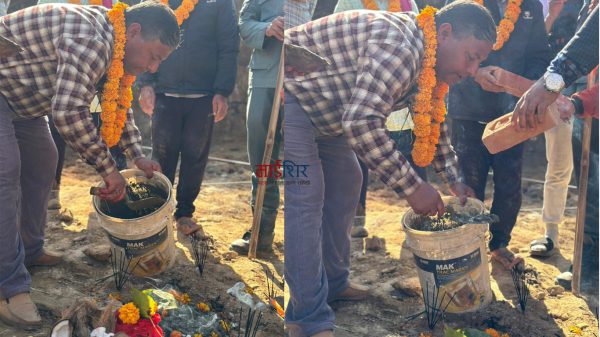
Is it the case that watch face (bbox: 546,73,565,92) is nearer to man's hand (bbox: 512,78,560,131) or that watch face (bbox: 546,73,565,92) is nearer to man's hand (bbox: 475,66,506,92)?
man's hand (bbox: 512,78,560,131)

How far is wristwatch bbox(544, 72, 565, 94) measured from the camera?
144 inches

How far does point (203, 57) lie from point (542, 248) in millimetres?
2567

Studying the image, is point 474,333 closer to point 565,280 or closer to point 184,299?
point 565,280

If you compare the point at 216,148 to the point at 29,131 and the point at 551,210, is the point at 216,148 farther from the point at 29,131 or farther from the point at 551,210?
the point at 551,210

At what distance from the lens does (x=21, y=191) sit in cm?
389

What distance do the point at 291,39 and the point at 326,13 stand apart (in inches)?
11.4

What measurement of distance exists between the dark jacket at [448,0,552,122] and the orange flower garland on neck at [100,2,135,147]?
7.13ft

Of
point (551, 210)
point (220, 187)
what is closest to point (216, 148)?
point (220, 187)

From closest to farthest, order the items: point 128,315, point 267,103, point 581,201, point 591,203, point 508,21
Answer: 1. point 128,315
2. point 267,103
3. point 581,201
4. point 508,21
5. point 591,203

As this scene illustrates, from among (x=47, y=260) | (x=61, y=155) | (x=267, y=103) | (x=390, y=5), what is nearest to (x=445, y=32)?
(x=390, y=5)

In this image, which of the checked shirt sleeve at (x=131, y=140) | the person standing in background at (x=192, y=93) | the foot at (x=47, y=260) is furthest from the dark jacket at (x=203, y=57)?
the foot at (x=47, y=260)

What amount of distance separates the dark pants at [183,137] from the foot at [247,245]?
1.71 ft

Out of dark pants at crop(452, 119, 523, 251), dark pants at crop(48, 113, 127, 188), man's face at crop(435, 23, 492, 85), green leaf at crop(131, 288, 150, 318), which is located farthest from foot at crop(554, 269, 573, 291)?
dark pants at crop(48, 113, 127, 188)

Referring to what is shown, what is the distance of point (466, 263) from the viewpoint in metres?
3.69
